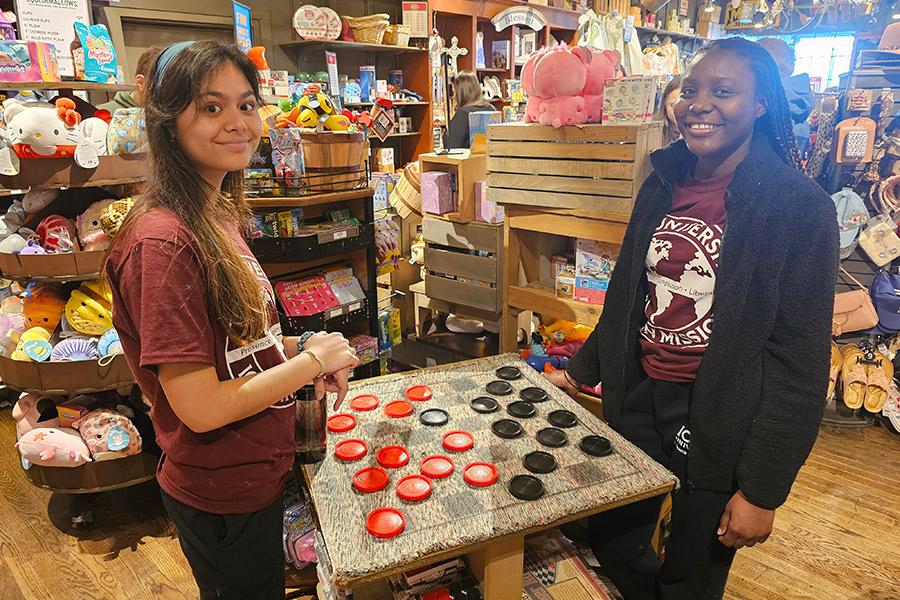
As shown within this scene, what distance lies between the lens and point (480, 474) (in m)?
1.28

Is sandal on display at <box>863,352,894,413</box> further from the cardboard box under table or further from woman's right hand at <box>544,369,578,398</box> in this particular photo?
the cardboard box under table

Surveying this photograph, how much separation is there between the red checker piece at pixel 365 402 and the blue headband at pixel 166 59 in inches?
34.6

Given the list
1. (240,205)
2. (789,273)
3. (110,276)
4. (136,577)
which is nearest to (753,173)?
(789,273)

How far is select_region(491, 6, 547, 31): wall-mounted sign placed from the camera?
6.67m

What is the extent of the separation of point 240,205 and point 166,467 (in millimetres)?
556

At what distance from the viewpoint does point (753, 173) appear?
130 centimetres

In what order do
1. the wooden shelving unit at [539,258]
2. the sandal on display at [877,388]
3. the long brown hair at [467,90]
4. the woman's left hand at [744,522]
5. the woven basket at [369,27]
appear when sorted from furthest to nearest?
the woven basket at [369,27] < the long brown hair at [467,90] < the sandal on display at [877,388] < the wooden shelving unit at [539,258] < the woman's left hand at [744,522]

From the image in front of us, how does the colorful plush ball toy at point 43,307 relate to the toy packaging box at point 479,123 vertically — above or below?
below

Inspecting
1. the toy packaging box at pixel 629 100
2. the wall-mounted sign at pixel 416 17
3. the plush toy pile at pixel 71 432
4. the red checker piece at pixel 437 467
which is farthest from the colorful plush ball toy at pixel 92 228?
the wall-mounted sign at pixel 416 17

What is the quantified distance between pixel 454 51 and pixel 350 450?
584cm

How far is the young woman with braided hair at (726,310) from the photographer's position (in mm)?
1248

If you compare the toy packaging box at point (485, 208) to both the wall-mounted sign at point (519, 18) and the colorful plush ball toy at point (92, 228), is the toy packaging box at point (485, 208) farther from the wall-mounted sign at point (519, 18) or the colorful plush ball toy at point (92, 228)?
the wall-mounted sign at point (519, 18)

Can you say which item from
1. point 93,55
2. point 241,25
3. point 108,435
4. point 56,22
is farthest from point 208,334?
point 241,25

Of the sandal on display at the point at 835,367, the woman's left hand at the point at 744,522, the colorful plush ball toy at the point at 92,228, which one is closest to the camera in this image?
the woman's left hand at the point at 744,522
